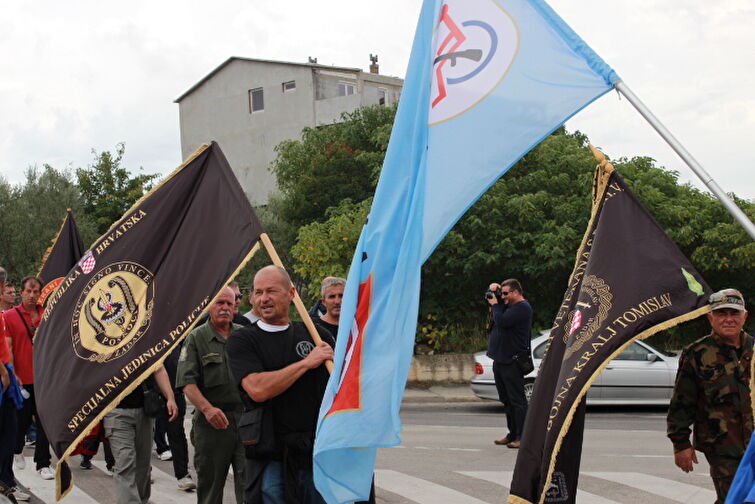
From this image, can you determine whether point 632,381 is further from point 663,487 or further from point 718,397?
point 718,397

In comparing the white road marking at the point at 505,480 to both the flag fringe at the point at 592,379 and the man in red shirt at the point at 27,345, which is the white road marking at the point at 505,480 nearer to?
the flag fringe at the point at 592,379

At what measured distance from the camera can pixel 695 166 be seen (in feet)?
15.1

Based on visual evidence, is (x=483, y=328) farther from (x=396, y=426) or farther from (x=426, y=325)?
(x=396, y=426)

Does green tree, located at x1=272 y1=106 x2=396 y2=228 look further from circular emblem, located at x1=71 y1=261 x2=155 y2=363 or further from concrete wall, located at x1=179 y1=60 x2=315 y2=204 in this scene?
circular emblem, located at x1=71 y1=261 x2=155 y2=363

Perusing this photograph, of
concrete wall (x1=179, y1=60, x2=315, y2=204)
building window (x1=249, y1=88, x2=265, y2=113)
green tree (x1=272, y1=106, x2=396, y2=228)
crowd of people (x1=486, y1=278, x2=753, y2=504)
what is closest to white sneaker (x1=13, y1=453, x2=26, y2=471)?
crowd of people (x1=486, y1=278, x2=753, y2=504)

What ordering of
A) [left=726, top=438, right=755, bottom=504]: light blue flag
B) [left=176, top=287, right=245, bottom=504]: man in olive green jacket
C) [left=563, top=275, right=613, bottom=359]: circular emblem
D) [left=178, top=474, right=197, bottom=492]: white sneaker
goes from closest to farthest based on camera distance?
[left=726, top=438, right=755, bottom=504]: light blue flag
[left=563, top=275, right=613, bottom=359]: circular emblem
[left=176, top=287, right=245, bottom=504]: man in olive green jacket
[left=178, top=474, right=197, bottom=492]: white sneaker

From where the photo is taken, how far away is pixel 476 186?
5.48 meters

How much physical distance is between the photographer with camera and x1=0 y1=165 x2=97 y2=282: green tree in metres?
24.6

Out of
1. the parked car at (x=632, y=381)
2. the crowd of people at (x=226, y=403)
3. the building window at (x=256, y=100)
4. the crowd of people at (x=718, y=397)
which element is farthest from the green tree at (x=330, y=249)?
the building window at (x=256, y=100)

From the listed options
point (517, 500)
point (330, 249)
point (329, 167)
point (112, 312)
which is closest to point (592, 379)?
point (517, 500)

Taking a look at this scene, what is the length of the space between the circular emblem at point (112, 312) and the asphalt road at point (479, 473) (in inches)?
98.7

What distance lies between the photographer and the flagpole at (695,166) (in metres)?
4.42

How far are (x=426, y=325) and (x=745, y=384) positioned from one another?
1625 centimetres

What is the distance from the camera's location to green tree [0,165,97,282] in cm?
3422
